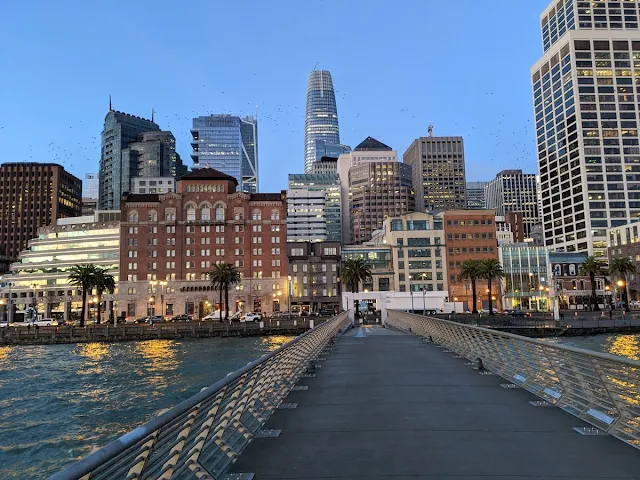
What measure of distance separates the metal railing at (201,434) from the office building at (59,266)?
443 feet

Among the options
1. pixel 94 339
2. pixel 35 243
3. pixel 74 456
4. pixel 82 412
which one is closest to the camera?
pixel 74 456

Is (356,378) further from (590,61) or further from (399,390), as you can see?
(590,61)

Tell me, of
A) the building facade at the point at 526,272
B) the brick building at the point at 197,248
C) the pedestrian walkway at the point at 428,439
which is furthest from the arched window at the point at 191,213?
the pedestrian walkway at the point at 428,439

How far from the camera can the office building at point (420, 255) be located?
12394cm

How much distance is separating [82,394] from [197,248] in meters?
90.8

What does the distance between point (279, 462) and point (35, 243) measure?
535ft

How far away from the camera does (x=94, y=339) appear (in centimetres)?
7506

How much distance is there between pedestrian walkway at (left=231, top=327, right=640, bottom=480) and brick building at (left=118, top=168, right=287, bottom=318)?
4131 inches

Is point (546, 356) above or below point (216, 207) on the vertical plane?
below

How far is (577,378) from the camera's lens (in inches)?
414

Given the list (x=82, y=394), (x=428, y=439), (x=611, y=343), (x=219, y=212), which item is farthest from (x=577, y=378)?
(x=219, y=212)

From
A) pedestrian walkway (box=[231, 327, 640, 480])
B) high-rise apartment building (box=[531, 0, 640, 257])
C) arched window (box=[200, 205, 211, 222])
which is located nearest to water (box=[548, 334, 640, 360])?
pedestrian walkway (box=[231, 327, 640, 480])

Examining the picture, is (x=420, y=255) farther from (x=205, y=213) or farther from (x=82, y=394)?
(x=82, y=394)

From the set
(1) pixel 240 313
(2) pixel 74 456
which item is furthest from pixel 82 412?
(1) pixel 240 313
